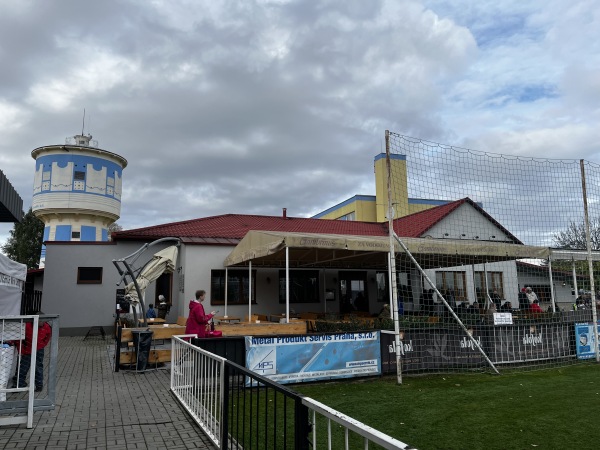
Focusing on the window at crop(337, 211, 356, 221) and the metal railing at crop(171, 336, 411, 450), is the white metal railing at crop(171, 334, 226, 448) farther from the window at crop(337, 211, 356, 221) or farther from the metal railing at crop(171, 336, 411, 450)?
the window at crop(337, 211, 356, 221)

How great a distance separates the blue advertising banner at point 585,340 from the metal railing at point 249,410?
9810mm

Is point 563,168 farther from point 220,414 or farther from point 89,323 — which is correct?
point 89,323

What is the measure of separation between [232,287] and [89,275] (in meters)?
6.07

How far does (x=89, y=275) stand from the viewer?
1934cm

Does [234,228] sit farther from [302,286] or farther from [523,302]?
[523,302]

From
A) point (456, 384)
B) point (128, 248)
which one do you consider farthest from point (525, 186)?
point (128, 248)

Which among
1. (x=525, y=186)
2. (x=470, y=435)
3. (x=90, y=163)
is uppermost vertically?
(x=90, y=163)

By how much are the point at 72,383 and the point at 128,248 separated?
11.8 meters

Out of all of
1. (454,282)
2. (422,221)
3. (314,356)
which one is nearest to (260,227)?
(422,221)

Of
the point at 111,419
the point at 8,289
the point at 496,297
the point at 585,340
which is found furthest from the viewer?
the point at 496,297

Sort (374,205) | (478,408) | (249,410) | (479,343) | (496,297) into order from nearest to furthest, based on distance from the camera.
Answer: (249,410)
(478,408)
(479,343)
(496,297)
(374,205)

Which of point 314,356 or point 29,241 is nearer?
point 314,356

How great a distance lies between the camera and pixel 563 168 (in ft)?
40.9

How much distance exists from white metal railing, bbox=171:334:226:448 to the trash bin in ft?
7.70
